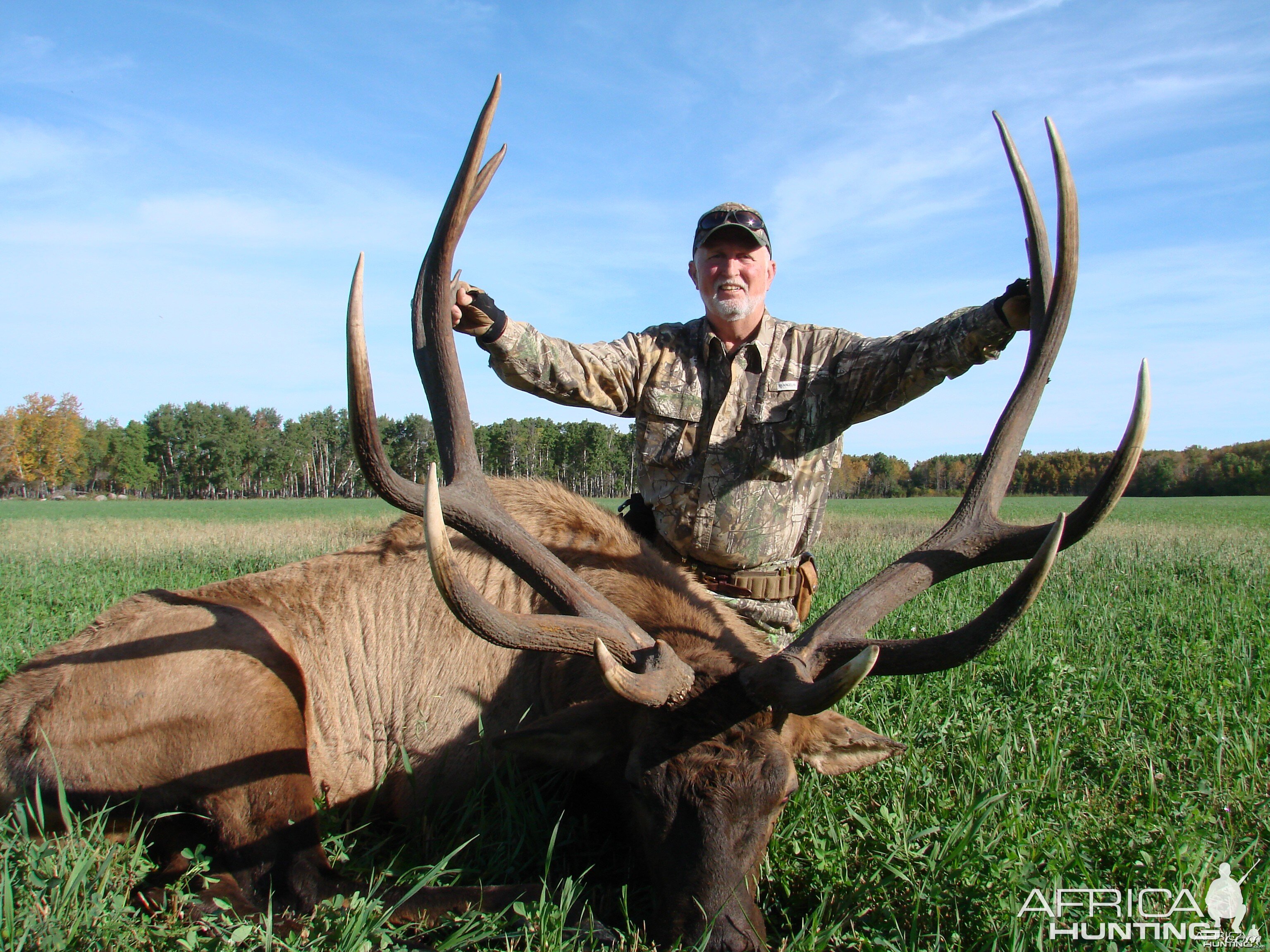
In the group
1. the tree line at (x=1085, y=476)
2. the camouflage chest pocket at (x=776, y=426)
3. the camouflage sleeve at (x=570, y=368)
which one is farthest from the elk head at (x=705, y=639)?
the tree line at (x=1085, y=476)

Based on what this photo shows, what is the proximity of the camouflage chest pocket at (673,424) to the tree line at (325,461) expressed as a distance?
252 ft

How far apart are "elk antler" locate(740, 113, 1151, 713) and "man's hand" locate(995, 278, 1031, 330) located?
32cm

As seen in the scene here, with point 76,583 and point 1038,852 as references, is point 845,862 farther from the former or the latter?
point 76,583

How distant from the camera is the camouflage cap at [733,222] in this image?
488 centimetres

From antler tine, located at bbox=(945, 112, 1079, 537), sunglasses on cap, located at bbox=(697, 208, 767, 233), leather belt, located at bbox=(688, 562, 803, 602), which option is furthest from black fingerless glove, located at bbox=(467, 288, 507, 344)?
antler tine, located at bbox=(945, 112, 1079, 537)

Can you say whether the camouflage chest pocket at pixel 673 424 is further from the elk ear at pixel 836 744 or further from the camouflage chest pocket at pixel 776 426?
the elk ear at pixel 836 744

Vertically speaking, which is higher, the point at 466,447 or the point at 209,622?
the point at 466,447

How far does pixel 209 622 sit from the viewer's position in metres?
3.39

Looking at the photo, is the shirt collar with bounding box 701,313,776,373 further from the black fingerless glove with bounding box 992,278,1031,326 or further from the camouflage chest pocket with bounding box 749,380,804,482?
the black fingerless glove with bounding box 992,278,1031,326

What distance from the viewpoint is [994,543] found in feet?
10.5

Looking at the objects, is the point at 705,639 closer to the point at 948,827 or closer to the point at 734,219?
the point at 948,827

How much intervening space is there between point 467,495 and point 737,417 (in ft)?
7.46

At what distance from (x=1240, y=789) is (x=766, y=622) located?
252 centimetres

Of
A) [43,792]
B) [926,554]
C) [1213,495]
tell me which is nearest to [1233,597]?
[926,554]
